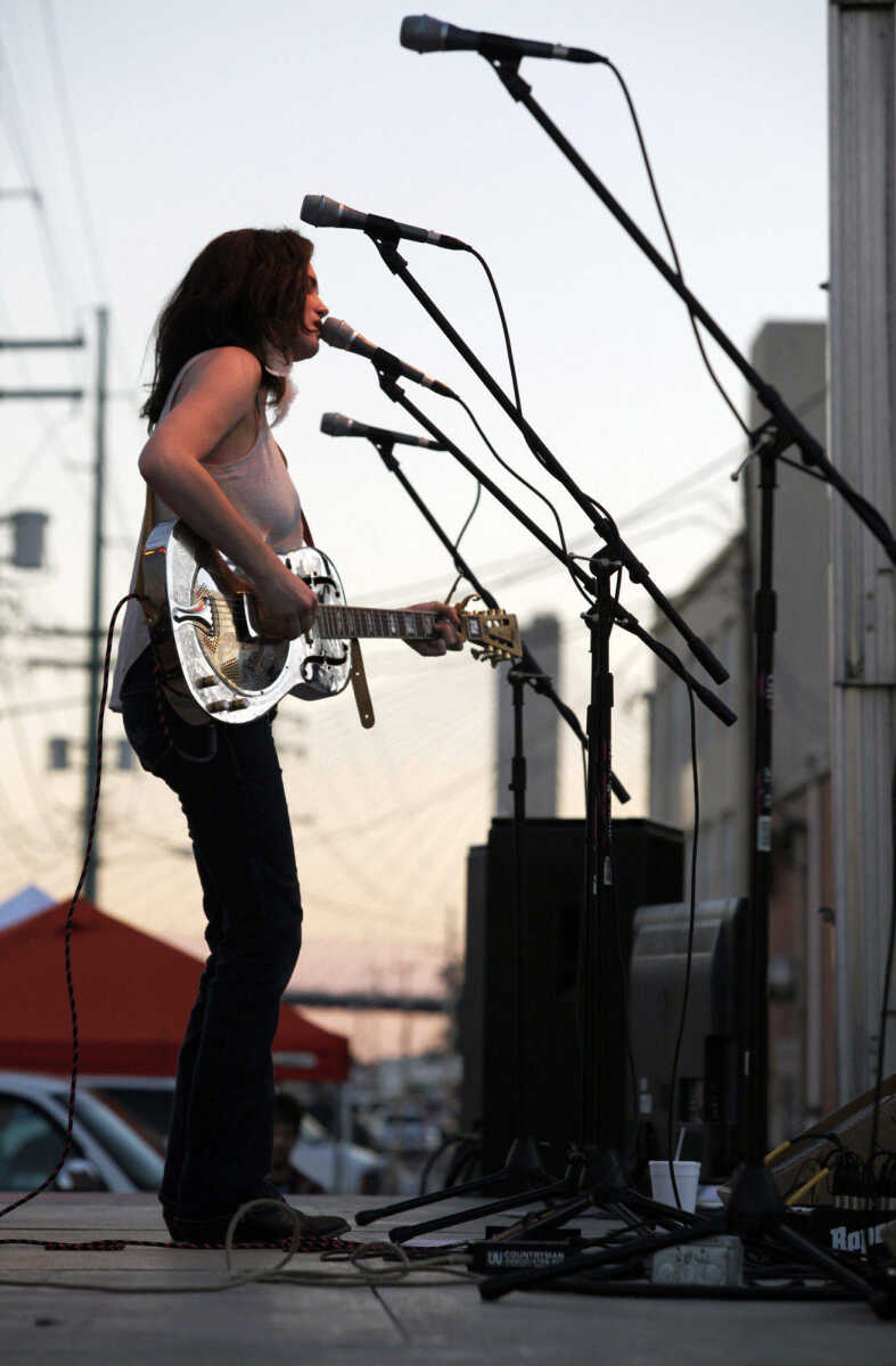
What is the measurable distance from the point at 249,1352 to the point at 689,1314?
61 cm

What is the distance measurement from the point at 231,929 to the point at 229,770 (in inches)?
11.0

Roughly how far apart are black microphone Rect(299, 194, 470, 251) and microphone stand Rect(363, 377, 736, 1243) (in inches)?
24.2

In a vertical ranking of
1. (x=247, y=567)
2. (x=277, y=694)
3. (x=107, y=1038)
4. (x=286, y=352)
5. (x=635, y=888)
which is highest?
(x=286, y=352)

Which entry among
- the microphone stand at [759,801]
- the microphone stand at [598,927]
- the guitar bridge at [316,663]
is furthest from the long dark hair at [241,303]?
the microphone stand at [759,801]

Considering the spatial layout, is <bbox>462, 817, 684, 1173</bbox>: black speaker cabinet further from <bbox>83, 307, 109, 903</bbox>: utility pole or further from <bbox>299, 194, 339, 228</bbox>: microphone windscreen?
<bbox>83, 307, 109, 903</bbox>: utility pole

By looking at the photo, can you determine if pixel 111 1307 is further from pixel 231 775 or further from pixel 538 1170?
pixel 538 1170

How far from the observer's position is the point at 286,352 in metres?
3.14

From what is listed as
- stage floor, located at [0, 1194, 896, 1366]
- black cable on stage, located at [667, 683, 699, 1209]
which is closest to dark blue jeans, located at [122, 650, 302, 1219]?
stage floor, located at [0, 1194, 896, 1366]

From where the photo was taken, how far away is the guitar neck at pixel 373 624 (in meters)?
3.32

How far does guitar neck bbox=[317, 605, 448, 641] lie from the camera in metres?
3.32

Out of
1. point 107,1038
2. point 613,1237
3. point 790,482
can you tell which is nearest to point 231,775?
point 613,1237

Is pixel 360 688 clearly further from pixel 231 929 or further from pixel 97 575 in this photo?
pixel 97 575

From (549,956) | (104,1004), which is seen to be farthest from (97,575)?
(549,956)

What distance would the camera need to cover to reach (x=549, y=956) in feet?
16.0
